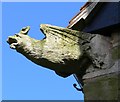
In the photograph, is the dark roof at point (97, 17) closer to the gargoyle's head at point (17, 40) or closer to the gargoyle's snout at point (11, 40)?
the gargoyle's head at point (17, 40)

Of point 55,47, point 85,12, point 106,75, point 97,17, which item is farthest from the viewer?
point 85,12

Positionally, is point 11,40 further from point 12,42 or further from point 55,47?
point 55,47

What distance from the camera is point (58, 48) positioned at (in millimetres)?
5062

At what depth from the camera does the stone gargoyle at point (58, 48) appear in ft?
→ 16.3

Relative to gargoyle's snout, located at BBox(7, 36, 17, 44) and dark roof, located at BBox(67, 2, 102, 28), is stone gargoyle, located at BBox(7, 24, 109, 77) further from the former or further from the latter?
dark roof, located at BBox(67, 2, 102, 28)

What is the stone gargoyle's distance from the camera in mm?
4965

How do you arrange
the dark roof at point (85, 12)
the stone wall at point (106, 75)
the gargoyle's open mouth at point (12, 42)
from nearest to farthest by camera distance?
1. the stone wall at point (106, 75)
2. the gargoyle's open mouth at point (12, 42)
3. the dark roof at point (85, 12)

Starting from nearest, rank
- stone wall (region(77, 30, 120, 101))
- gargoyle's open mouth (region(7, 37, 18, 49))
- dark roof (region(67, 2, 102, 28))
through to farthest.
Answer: stone wall (region(77, 30, 120, 101)) < gargoyle's open mouth (region(7, 37, 18, 49)) < dark roof (region(67, 2, 102, 28))

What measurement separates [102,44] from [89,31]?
1.04 feet

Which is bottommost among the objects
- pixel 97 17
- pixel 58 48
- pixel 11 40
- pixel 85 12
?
pixel 58 48

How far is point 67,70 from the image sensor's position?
5.25 metres

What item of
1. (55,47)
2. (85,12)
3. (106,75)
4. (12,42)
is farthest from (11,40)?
(106,75)

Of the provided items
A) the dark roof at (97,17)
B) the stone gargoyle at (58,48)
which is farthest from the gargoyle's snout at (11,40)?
the dark roof at (97,17)

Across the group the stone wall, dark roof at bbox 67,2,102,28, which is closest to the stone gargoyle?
the stone wall
